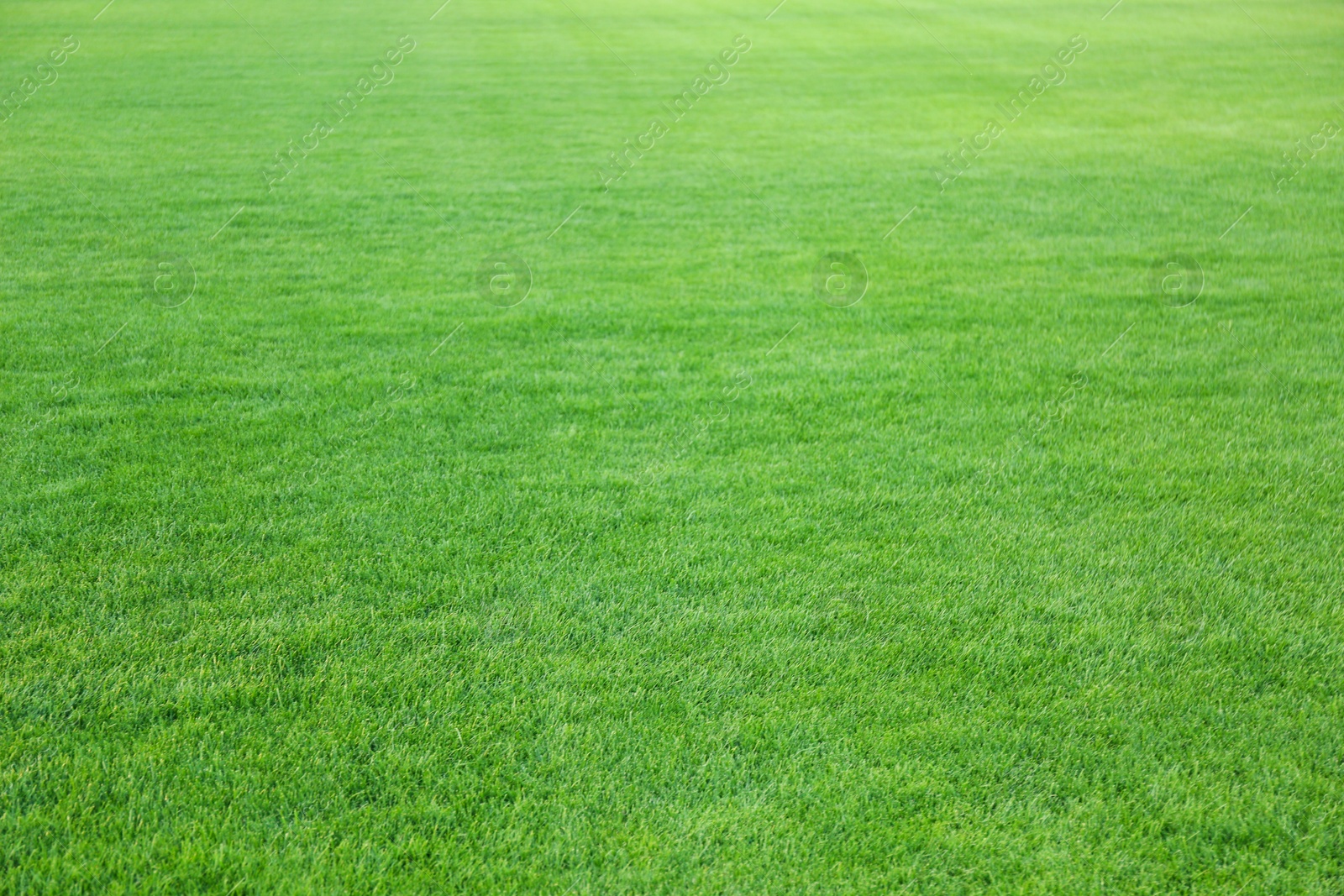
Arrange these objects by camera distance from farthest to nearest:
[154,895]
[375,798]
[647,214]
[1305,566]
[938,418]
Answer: [647,214], [938,418], [1305,566], [375,798], [154,895]

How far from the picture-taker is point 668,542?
4066 millimetres

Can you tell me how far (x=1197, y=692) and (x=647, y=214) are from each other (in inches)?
259

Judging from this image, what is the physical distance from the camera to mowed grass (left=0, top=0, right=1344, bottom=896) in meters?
2.77

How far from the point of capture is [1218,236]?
809 centimetres

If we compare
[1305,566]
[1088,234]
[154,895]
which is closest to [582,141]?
[1088,234]

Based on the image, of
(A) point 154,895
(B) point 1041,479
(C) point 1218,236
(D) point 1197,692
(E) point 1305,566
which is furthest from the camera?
(C) point 1218,236

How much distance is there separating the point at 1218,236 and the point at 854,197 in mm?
3041

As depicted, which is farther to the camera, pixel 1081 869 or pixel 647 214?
pixel 647 214

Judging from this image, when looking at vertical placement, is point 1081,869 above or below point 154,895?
below

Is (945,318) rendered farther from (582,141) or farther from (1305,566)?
(582,141)

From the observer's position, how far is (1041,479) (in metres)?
4.58

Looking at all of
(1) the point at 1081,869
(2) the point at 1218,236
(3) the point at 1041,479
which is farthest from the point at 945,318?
(1) the point at 1081,869

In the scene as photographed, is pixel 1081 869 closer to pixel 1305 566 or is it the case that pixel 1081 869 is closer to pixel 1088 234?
pixel 1305 566

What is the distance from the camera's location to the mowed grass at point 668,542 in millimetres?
2770
